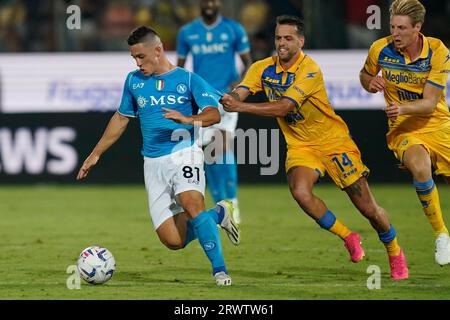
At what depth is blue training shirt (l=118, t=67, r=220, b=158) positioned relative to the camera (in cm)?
856

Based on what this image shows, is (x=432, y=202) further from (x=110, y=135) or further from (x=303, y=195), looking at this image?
(x=110, y=135)

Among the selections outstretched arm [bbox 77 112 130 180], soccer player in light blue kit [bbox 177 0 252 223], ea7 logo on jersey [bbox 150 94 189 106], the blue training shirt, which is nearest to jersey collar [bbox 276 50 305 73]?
the blue training shirt

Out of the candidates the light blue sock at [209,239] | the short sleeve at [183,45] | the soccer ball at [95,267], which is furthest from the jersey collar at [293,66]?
the short sleeve at [183,45]

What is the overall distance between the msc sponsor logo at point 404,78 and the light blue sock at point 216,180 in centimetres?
428

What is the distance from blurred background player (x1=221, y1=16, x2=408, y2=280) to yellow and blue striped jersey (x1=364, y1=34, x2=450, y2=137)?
525 millimetres

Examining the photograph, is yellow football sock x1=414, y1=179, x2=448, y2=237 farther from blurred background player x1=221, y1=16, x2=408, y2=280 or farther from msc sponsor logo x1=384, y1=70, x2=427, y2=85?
msc sponsor logo x1=384, y1=70, x2=427, y2=85

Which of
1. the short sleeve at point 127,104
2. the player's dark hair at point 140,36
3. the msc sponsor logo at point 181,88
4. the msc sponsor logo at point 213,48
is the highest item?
the player's dark hair at point 140,36

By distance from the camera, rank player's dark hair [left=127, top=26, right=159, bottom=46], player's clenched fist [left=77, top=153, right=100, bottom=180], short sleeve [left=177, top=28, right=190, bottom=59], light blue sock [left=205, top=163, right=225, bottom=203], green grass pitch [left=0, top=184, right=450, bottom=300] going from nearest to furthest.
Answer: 1. green grass pitch [left=0, top=184, right=450, bottom=300]
2. player's dark hair [left=127, top=26, right=159, bottom=46]
3. player's clenched fist [left=77, top=153, right=100, bottom=180]
4. light blue sock [left=205, top=163, right=225, bottom=203]
5. short sleeve [left=177, top=28, right=190, bottom=59]

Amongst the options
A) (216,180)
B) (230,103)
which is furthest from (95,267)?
(216,180)

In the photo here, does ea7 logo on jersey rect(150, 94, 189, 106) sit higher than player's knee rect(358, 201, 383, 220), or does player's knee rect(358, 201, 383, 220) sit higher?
ea7 logo on jersey rect(150, 94, 189, 106)

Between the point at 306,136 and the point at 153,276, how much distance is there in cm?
177

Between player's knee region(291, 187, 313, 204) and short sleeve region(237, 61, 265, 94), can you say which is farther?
short sleeve region(237, 61, 265, 94)

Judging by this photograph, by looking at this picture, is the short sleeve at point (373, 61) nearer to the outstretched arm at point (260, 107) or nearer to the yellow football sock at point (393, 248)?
the outstretched arm at point (260, 107)

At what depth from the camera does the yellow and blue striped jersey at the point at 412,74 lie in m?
8.78
